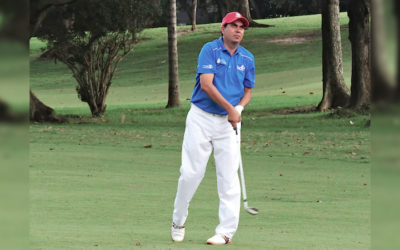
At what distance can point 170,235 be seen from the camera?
7.65 metres

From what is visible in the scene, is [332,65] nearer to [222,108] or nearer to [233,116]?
[222,108]

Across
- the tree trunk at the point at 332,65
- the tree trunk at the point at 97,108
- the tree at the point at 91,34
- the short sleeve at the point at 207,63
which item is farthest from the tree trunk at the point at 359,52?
the short sleeve at the point at 207,63

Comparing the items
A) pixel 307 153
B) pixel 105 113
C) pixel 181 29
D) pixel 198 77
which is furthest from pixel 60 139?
pixel 181 29

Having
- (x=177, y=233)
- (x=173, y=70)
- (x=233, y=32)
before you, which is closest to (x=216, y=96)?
(x=233, y=32)

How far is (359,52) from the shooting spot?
1177 inches

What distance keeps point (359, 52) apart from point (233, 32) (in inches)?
934

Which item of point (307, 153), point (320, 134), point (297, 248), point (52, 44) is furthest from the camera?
point (52, 44)

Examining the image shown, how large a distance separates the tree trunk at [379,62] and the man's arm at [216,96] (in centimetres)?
578

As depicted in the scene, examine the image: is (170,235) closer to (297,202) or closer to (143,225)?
(143,225)

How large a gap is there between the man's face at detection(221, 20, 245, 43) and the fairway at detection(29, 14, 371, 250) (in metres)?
1.74

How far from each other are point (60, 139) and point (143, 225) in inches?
555

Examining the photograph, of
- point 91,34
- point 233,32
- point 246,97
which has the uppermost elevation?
point 233,32

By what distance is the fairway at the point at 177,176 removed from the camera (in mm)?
7802

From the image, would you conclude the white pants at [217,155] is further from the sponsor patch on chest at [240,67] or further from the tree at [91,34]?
the tree at [91,34]
